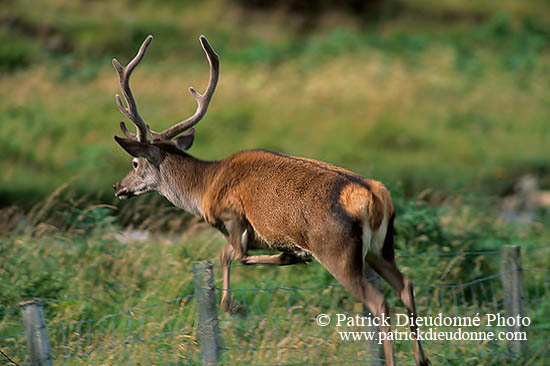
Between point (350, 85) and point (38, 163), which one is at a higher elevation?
point (350, 85)

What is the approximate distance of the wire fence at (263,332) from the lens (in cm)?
579

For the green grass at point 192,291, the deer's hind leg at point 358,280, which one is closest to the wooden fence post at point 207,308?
the green grass at point 192,291

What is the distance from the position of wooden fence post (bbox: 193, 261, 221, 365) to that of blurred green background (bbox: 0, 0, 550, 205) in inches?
323

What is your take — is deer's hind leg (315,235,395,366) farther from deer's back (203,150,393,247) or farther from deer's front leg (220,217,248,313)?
deer's front leg (220,217,248,313)

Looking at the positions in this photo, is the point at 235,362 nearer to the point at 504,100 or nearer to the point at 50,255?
the point at 50,255

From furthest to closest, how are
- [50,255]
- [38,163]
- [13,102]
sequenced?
[13,102] → [38,163] → [50,255]

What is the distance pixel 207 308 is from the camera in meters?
5.27

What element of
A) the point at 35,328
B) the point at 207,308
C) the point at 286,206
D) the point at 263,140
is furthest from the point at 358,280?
the point at 263,140

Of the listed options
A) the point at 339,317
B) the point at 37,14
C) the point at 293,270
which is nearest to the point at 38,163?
the point at 37,14

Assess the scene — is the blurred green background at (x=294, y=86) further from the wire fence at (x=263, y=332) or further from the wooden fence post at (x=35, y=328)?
the wooden fence post at (x=35, y=328)

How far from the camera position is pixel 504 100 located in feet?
64.0

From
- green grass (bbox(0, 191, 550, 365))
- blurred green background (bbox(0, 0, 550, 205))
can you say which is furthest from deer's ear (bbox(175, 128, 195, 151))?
blurred green background (bbox(0, 0, 550, 205))

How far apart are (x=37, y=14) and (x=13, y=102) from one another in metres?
5.19

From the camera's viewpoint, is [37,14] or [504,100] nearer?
[504,100]
